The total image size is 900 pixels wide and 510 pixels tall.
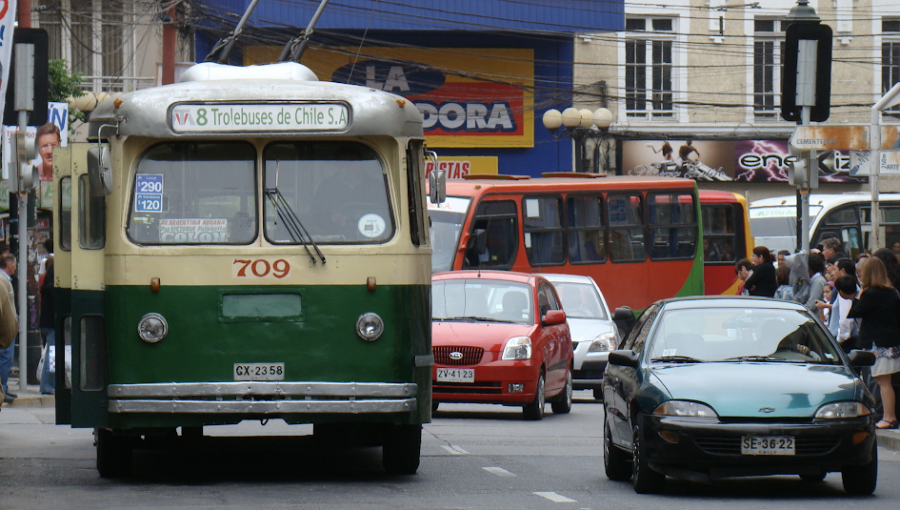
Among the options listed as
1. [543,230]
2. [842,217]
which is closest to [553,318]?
[543,230]

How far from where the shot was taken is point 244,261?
9.41 m

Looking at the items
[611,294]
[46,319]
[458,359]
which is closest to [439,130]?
[611,294]

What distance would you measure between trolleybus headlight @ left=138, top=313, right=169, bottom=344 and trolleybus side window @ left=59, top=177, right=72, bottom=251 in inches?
32.0

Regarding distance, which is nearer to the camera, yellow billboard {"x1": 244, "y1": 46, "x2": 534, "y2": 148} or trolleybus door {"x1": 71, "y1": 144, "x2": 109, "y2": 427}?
trolleybus door {"x1": 71, "y1": 144, "x2": 109, "y2": 427}

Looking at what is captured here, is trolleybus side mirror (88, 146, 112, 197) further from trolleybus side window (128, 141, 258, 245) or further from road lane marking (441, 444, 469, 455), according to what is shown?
road lane marking (441, 444, 469, 455)

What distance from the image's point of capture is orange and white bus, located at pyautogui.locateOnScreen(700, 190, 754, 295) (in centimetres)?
3080

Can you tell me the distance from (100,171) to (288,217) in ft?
4.00

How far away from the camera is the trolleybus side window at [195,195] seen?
9.42m

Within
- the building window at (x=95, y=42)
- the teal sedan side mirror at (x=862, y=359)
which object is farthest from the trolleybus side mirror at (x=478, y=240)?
the teal sedan side mirror at (x=862, y=359)

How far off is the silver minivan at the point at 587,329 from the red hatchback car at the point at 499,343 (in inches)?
79.1

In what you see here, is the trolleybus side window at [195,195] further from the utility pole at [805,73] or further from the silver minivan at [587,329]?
the utility pole at [805,73]

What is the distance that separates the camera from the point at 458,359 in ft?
49.7

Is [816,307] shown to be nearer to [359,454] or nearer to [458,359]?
[458,359]

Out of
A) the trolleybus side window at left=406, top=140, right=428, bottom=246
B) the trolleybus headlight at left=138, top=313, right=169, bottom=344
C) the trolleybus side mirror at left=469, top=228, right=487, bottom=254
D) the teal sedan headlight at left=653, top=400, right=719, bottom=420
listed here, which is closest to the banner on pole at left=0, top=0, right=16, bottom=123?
the trolleybus headlight at left=138, top=313, right=169, bottom=344
